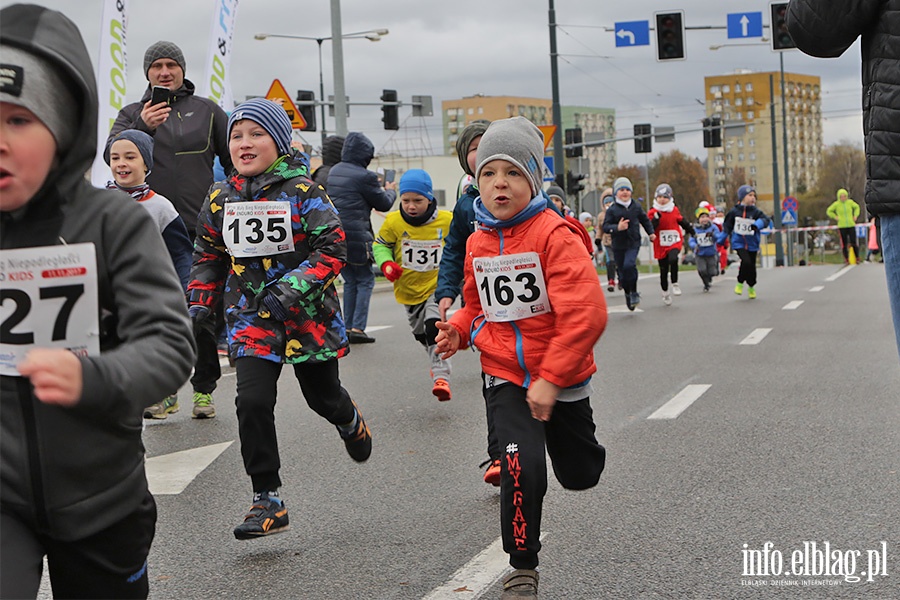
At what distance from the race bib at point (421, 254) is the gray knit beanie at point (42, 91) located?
21.9 ft

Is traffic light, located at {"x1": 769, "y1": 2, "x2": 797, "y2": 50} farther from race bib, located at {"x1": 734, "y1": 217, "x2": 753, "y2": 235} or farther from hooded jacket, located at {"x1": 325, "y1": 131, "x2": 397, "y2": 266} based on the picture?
hooded jacket, located at {"x1": 325, "y1": 131, "x2": 397, "y2": 266}

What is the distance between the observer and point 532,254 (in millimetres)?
4492

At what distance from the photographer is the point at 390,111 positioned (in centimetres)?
3700

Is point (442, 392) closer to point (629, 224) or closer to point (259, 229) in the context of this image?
point (259, 229)

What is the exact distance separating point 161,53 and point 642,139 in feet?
113

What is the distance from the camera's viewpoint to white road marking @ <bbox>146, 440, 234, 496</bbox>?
648cm

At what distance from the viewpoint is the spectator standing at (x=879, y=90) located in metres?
3.80

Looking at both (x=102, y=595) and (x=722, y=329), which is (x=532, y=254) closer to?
(x=102, y=595)

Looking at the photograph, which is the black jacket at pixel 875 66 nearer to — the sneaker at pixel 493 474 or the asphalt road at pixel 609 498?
the asphalt road at pixel 609 498

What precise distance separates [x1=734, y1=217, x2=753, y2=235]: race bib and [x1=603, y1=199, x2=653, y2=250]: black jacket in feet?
8.99

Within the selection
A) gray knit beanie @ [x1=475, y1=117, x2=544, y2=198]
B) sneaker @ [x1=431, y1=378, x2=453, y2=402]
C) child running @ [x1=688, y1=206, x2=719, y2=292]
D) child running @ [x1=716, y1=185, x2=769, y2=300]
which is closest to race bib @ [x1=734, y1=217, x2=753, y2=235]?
child running @ [x1=716, y1=185, x2=769, y2=300]

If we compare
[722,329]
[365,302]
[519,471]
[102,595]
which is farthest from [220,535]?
[722,329]

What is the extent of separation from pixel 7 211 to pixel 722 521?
3.66 metres

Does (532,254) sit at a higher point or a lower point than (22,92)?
lower
